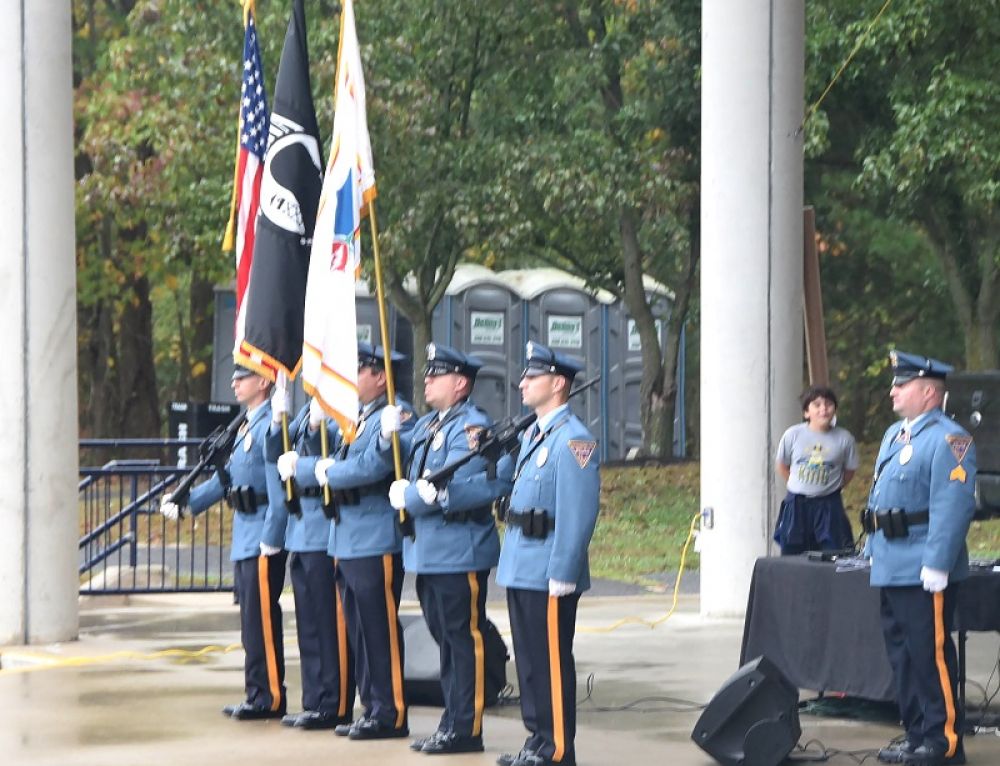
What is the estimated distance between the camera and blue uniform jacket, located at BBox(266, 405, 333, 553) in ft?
31.8

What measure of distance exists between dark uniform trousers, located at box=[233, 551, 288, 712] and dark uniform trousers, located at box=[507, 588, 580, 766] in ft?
6.24

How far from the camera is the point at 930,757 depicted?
8570mm

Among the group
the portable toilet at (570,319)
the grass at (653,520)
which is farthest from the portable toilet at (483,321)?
the grass at (653,520)

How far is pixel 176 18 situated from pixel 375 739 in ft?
57.2

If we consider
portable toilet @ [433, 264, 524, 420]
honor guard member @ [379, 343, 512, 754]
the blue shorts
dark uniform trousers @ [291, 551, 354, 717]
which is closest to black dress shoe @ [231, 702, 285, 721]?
dark uniform trousers @ [291, 551, 354, 717]

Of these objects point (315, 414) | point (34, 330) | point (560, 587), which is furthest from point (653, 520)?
point (560, 587)

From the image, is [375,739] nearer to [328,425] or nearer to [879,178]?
[328,425]

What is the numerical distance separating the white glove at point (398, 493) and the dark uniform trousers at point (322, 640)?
106 cm

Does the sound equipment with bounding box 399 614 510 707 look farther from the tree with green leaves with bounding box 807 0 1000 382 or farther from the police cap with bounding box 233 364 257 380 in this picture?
the tree with green leaves with bounding box 807 0 1000 382

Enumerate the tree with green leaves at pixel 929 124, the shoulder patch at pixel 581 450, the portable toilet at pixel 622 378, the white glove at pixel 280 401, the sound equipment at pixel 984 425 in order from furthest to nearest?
the portable toilet at pixel 622 378 → the tree with green leaves at pixel 929 124 → the sound equipment at pixel 984 425 → the white glove at pixel 280 401 → the shoulder patch at pixel 581 450

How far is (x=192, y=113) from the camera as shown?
82.0 feet

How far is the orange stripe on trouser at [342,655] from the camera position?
977 centimetres

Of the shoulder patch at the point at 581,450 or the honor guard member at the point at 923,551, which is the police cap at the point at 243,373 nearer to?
the shoulder patch at the point at 581,450

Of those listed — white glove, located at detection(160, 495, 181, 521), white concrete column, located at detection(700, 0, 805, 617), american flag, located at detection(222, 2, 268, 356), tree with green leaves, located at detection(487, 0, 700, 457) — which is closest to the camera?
white glove, located at detection(160, 495, 181, 521)
